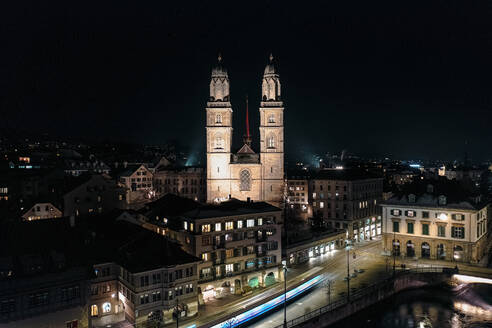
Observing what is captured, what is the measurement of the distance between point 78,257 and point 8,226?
10.1 m

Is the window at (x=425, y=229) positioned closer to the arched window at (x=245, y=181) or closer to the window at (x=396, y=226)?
the window at (x=396, y=226)

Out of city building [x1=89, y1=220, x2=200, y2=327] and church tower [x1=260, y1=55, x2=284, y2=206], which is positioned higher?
church tower [x1=260, y1=55, x2=284, y2=206]

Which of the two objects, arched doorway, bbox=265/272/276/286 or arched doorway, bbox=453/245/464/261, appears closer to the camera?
arched doorway, bbox=265/272/276/286

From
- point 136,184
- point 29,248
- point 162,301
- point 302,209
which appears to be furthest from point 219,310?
point 136,184

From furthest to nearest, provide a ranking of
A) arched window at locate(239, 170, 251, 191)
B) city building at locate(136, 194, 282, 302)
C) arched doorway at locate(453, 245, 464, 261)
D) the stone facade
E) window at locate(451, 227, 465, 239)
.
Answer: arched window at locate(239, 170, 251, 191), arched doorway at locate(453, 245, 464, 261), window at locate(451, 227, 465, 239), the stone facade, city building at locate(136, 194, 282, 302)

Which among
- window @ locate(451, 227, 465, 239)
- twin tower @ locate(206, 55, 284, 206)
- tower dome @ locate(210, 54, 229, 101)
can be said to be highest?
tower dome @ locate(210, 54, 229, 101)

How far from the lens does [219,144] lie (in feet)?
297

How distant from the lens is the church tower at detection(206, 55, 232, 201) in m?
90.0

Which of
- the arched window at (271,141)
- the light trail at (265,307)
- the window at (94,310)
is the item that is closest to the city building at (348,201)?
the arched window at (271,141)

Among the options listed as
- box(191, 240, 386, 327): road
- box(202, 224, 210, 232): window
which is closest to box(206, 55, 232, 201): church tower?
box(191, 240, 386, 327): road

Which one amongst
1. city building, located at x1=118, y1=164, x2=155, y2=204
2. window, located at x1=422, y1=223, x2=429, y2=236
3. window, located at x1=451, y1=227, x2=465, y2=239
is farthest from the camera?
city building, located at x1=118, y1=164, x2=155, y2=204

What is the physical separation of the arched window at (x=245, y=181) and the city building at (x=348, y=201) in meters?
13.3

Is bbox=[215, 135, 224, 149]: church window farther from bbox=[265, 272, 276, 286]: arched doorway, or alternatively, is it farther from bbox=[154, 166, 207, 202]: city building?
bbox=[265, 272, 276, 286]: arched doorway

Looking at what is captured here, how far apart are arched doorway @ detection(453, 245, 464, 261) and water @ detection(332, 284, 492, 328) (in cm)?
510
